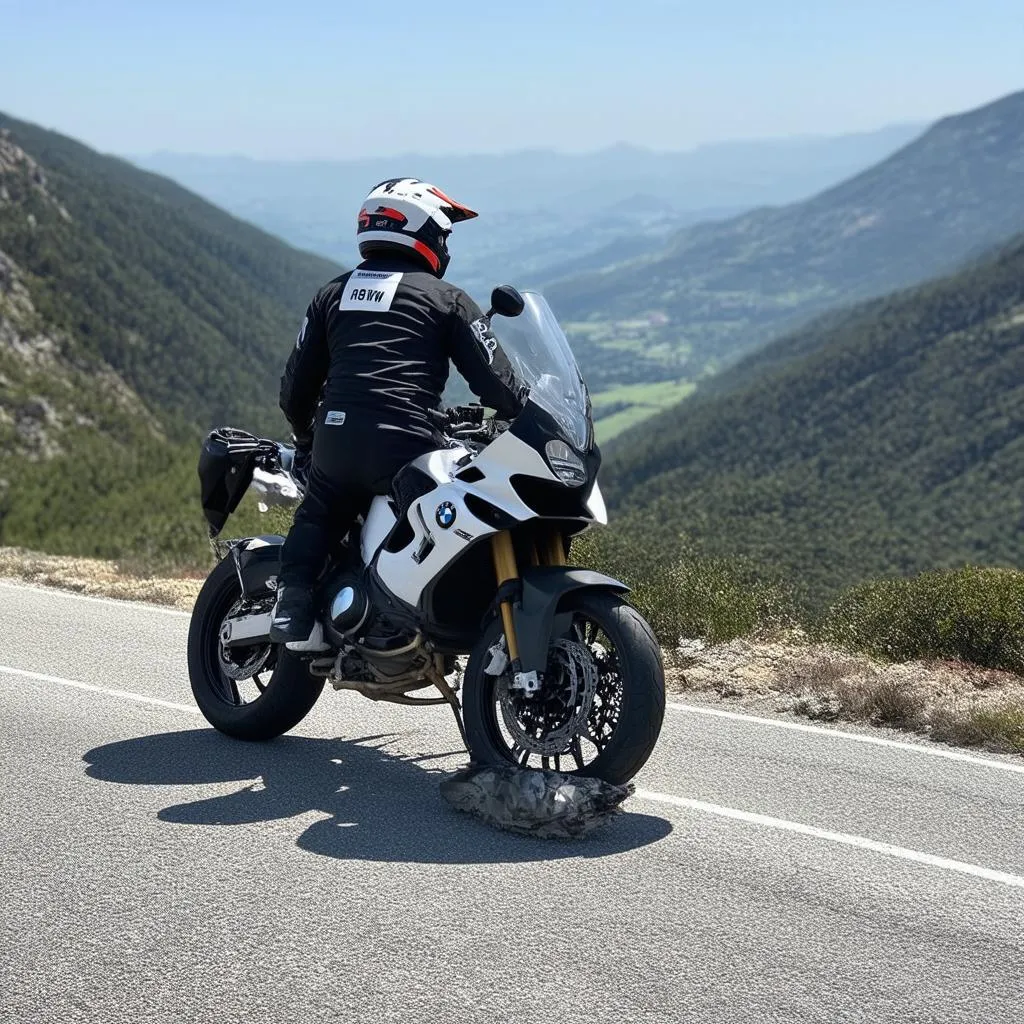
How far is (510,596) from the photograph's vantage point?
4930 mm

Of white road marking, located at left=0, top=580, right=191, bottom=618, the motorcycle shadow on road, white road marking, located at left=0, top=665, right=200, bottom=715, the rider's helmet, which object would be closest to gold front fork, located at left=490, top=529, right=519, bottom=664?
the motorcycle shadow on road

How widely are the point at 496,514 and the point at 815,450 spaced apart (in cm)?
14545

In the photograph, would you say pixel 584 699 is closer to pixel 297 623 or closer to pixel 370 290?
pixel 297 623

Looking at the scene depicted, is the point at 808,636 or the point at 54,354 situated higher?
the point at 54,354

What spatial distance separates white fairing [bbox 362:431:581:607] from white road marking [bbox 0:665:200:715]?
1.99 m

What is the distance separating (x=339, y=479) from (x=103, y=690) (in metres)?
2.60

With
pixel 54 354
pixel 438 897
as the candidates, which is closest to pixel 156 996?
pixel 438 897

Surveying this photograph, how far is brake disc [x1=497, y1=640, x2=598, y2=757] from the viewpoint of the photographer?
15.8ft

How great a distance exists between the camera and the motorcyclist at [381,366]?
17.4 ft

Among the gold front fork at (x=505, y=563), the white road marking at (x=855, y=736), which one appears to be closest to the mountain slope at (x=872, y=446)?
the white road marking at (x=855, y=736)

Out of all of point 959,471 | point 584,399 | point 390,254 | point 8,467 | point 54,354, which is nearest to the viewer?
point 584,399

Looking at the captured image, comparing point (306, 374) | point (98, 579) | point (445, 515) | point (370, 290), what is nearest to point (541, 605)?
point (445, 515)

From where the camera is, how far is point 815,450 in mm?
146375

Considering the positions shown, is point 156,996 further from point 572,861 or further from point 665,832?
point 665,832
